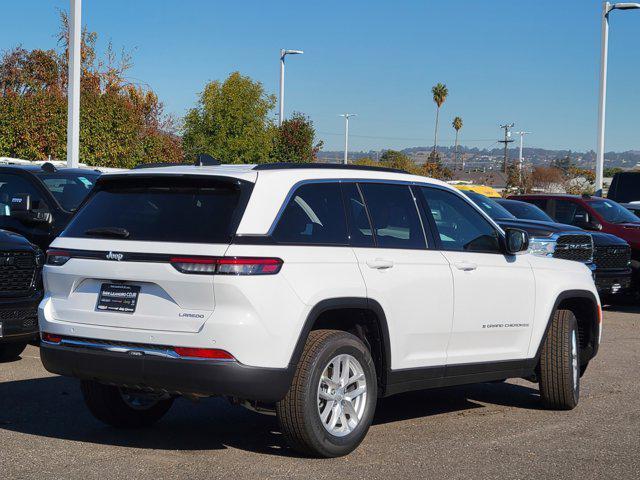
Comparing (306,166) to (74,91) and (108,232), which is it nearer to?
(108,232)

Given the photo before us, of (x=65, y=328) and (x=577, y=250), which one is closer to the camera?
(x=65, y=328)

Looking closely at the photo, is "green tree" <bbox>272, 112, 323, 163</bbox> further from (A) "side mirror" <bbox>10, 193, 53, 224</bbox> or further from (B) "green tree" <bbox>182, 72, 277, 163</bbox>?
(A) "side mirror" <bbox>10, 193, 53, 224</bbox>

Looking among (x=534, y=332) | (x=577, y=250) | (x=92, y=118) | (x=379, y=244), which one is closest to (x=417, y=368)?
(x=379, y=244)

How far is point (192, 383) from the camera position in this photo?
6012 millimetres

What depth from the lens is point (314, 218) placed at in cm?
655

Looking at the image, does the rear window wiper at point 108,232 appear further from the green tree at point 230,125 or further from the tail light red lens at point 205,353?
the green tree at point 230,125

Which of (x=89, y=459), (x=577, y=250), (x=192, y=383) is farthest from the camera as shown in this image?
(x=577, y=250)

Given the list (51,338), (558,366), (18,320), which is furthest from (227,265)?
(18,320)

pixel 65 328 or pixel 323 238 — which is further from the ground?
pixel 323 238

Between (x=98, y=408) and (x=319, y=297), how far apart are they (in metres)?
2.00

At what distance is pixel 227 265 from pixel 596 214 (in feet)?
45.9

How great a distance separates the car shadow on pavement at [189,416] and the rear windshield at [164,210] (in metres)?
1.50

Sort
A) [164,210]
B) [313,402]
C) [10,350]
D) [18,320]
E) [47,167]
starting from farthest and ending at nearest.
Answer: [47,167] < [10,350] < [18,320] < [164,210] < [313,402]

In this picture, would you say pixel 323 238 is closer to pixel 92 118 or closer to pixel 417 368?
pixel 417 368
